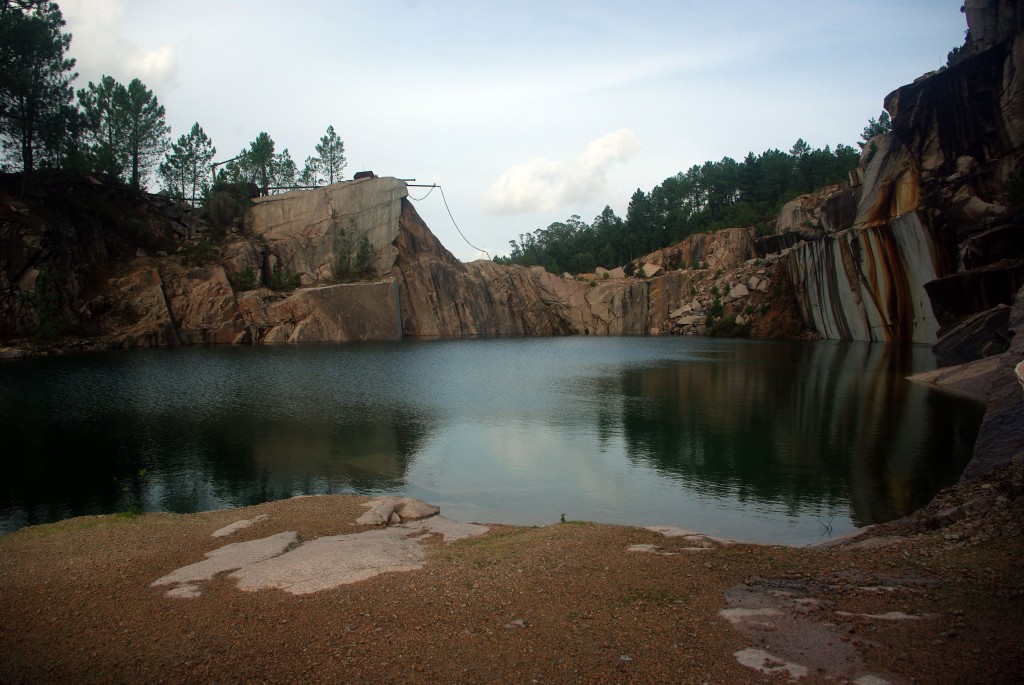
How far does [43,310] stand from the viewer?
49.3m

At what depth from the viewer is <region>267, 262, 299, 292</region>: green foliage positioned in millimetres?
68938

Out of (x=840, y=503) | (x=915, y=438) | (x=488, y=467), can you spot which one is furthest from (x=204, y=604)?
(x=915, y=438)

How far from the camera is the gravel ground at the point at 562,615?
5902 millimetres

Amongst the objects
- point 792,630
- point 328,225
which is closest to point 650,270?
point 328,225

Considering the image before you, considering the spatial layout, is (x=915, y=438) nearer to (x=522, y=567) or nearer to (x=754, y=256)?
(x=522, y=567)

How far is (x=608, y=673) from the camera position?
5.81m

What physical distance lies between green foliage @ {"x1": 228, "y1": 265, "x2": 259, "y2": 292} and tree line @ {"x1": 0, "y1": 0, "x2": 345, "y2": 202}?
42.8 feet

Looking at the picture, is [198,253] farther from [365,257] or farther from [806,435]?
[806,435]

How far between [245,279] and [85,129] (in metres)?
17.4

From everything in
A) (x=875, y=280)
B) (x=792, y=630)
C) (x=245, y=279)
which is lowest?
(x=792, y=630)

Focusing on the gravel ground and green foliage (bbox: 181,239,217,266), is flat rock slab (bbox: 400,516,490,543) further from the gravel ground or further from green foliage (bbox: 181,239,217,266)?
green foliage (bbox: 181,239,217,266)

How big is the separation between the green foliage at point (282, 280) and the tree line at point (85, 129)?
12.4 m

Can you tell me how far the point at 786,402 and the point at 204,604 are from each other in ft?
84.4

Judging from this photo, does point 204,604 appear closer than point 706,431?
Yes
